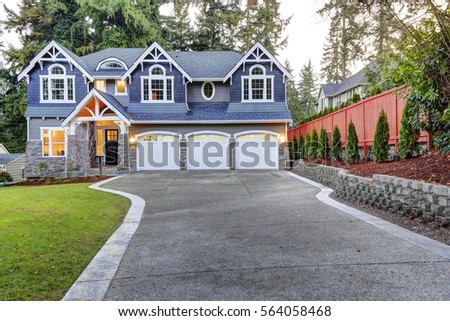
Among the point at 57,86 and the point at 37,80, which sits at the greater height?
the point at 37,80

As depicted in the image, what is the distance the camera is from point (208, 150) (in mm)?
17953

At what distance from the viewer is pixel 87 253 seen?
13.1ft

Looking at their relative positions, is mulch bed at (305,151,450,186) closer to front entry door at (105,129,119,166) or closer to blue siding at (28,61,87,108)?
front entry door at (105,129,119,166)

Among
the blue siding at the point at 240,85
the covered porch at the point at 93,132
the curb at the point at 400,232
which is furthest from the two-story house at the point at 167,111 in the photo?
the curb at the point at 400,232

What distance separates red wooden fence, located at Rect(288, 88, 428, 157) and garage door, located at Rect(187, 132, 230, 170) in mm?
5732

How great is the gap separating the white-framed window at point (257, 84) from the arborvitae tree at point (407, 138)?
36.2ft

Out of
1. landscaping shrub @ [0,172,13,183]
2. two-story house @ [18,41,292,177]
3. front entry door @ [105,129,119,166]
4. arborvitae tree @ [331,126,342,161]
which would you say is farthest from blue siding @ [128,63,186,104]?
arborvitae tree @ [331,126,342,161]

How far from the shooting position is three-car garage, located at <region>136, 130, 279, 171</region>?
1766 cm

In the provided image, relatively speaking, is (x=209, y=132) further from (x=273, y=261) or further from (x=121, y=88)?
(x=273, y=261)

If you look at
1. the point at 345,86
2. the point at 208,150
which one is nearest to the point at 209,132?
the point at 208,150

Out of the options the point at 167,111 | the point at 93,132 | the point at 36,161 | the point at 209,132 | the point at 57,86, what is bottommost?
the point at 36,161

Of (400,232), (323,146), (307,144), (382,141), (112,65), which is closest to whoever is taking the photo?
(400,232)

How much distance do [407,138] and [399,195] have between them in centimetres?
280

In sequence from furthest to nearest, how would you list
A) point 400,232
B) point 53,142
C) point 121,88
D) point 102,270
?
point 121,88 < point 53,142 < point 400,232 < point 102,270
